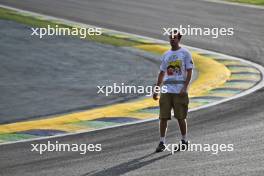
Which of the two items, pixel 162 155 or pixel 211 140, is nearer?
pixel 162 155

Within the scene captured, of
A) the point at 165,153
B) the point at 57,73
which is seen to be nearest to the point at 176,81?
the point at 165,153

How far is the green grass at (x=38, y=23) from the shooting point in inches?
955

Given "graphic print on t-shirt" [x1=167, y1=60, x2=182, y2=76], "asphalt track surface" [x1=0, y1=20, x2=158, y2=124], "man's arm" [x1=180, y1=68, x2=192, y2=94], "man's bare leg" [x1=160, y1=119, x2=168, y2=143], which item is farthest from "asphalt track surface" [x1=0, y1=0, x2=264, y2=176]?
"asphalt track surface" [x1=0, y1=20, x2=158, y2=124]

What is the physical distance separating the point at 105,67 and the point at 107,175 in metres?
9.64

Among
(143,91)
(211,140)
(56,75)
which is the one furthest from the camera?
(56,75)

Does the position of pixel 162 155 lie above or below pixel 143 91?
below

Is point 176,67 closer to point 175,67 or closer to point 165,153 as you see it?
point 175,67

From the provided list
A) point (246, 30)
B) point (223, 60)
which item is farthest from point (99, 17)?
point (223, 60)

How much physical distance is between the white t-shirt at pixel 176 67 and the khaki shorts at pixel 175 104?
95 millimetres

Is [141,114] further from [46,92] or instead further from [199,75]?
[199,75]

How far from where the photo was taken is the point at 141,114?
1552 centimetres

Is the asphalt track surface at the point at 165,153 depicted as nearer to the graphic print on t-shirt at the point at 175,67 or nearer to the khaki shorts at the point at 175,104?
the khaki shorts at the point at 175,104

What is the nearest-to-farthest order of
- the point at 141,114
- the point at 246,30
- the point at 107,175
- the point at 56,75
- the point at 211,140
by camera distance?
1. the point at 107,175
2. the point at 211,140
3. the point at 141,114
4. the point at 56,75
5. the point at 246,30

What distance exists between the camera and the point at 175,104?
40.5 ft
